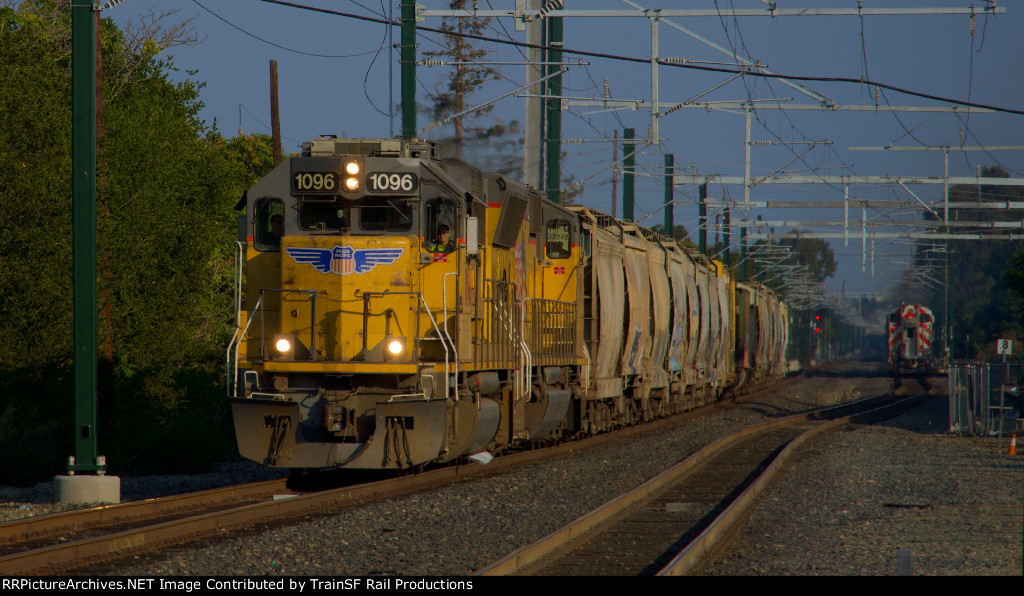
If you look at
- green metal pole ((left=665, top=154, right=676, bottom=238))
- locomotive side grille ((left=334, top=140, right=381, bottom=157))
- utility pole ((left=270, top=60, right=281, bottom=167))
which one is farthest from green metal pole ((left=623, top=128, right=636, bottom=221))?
locomotive side grille ((left=334, top=140, right=381, bottom=157))

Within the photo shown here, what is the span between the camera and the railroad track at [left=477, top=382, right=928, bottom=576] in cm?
821

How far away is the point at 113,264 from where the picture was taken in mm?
17938

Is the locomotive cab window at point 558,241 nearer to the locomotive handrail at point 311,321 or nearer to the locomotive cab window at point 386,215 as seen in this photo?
the locomotive cab window at point 386,215

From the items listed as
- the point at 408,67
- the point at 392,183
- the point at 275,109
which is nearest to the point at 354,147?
the point at 392,183

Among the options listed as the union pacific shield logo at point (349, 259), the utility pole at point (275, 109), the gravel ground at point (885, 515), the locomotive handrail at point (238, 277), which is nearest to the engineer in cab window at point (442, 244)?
the union pacific shield logo at point (349, 259)

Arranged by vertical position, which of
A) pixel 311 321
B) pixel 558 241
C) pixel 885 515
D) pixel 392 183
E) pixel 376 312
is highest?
pixel 392 183

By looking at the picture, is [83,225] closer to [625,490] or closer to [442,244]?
[442,244]

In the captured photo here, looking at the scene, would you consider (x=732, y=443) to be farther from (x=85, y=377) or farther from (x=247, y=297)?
(x=85, y=377)

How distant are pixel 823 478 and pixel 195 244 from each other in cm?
1201

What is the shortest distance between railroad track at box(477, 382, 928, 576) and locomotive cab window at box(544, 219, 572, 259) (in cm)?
392

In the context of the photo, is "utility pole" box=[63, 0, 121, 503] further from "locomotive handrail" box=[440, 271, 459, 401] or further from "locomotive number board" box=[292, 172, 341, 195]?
"locomotive handrail" box=[440, 271, 459, 401]

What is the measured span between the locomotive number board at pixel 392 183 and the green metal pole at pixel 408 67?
648cm

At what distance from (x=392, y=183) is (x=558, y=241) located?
6.12 m

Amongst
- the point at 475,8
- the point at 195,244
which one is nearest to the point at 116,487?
the point at 195,244
